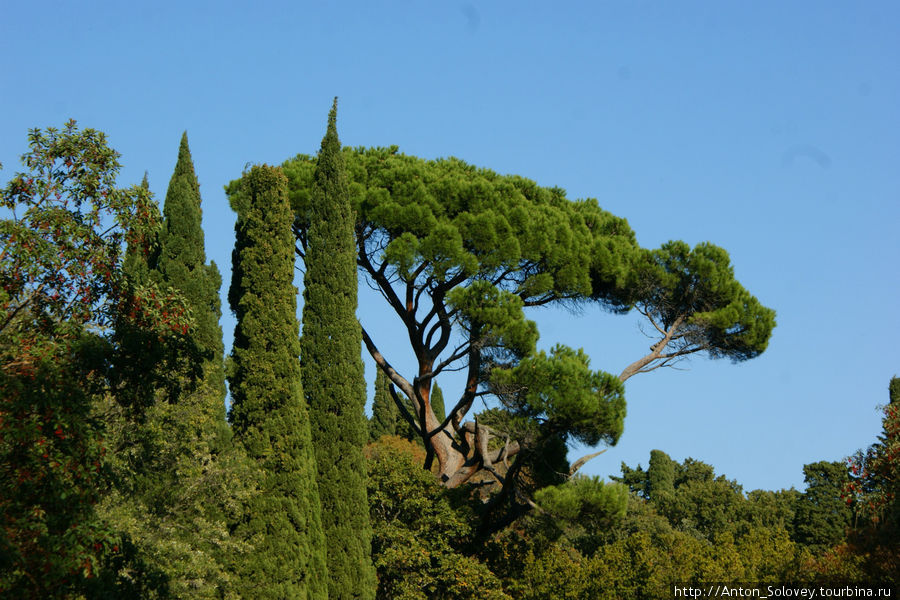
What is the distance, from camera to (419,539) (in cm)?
2262

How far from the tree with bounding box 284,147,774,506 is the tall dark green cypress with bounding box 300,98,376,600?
951 millimetres

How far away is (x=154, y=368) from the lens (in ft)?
30.9

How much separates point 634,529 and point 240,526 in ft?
91.7

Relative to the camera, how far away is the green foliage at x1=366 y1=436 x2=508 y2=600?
22.1m

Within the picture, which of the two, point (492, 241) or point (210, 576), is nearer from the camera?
point (210, 576)

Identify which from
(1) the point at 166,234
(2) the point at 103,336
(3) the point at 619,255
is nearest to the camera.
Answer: (2) the point at 103,336

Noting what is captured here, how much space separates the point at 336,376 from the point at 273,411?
2893 mm

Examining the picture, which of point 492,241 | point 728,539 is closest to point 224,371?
point 492,241

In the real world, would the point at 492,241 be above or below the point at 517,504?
above

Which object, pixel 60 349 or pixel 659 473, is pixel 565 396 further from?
pixel 659 473

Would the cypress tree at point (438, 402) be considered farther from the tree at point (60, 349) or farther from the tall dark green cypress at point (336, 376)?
the tree at point (60, 349)

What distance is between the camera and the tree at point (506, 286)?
22.0 meters

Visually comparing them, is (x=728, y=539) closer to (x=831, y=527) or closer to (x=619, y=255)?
(x=619, y=255)

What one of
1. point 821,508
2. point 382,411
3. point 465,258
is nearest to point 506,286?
point 465,258
